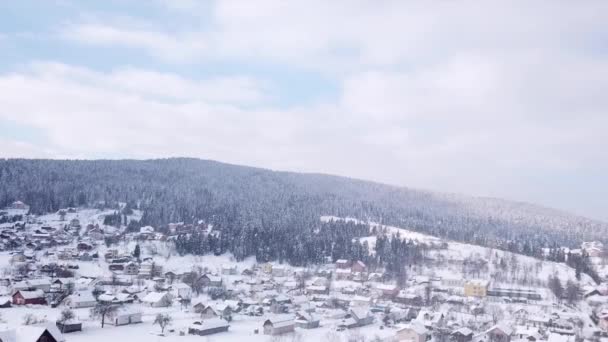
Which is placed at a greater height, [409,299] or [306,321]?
[409,299]

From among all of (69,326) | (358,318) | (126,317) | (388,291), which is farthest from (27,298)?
(388,291)

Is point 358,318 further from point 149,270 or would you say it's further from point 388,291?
point 149,270

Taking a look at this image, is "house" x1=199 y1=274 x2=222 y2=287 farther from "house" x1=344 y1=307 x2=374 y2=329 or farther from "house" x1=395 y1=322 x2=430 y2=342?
"house" x1=395 y1=322 x2=430 y2=342

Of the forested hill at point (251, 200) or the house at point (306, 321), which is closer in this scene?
the house at point (306, 321)

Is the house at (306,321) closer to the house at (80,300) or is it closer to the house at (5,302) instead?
the house at (80,300)

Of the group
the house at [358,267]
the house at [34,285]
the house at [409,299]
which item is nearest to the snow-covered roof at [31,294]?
the house at [34,285]
